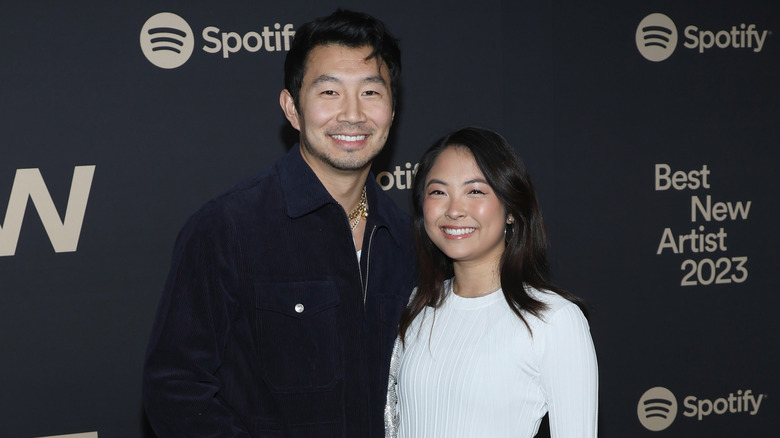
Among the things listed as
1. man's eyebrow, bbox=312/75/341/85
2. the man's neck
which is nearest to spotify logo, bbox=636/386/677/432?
the man's neck

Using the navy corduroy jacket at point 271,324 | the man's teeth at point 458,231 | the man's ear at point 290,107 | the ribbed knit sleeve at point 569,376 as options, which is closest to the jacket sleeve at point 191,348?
the navy corduroy jacket at point 271,324

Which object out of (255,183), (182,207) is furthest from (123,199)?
(255,183)

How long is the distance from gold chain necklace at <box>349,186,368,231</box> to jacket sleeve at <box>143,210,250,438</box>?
436mm

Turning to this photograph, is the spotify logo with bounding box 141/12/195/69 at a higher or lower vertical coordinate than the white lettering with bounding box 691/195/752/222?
higher

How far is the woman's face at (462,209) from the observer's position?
1907 mm

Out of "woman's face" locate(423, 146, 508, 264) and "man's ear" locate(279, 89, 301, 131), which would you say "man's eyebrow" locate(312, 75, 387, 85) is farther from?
"woman's face" locate(423, 146, 508, 264)

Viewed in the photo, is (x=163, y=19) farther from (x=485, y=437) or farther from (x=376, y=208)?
(x=485, y=437)

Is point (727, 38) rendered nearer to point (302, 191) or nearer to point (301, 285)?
point (302, 191)

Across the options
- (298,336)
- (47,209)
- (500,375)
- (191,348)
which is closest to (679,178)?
(500,375)

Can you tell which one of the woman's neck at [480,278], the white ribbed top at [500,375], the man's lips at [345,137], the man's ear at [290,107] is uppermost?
the man's ear at [290,107]

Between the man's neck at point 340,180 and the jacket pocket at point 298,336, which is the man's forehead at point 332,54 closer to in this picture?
the man's neck at point 340,180

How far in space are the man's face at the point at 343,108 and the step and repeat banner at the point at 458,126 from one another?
96 centimetres

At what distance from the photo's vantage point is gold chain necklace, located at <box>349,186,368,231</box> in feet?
6.88

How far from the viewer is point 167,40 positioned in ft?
9.07
